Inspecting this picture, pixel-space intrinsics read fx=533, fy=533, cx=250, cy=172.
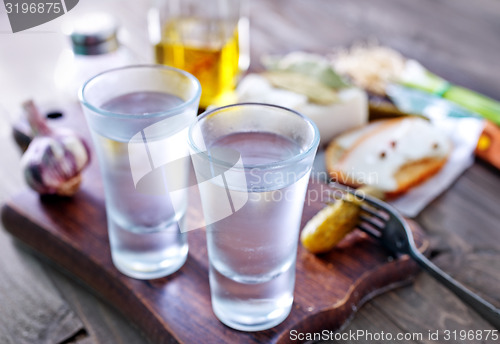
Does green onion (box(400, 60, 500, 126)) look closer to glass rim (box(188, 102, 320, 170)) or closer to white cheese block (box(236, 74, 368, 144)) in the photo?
white cheese block (box(236, 74, 368, 144))

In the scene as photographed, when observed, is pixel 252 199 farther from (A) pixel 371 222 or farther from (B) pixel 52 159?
(B) pixel 52 159

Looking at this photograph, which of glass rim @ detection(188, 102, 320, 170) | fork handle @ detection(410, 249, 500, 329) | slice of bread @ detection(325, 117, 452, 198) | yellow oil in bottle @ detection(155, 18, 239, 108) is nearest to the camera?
glass rim @ detection(188, 102, 320, 170)

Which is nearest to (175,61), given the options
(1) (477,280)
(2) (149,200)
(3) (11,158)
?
(3) (11,158)

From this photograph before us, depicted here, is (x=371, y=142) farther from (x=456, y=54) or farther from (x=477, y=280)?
(x=456, y=54)

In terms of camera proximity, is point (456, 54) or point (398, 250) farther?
point (456, 54)

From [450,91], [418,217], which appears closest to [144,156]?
[418,217]

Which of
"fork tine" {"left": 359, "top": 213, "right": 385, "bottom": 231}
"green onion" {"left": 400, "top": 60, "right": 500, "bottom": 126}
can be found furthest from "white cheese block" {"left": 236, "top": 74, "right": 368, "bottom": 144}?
"fork tine" {"left": 359, "top": 213, "right": 385, "bottom": 231}

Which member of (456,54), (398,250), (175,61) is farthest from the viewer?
(456,54)

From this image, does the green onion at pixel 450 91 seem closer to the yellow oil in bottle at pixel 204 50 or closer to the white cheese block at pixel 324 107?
the white cheese block at pixel 324 107
